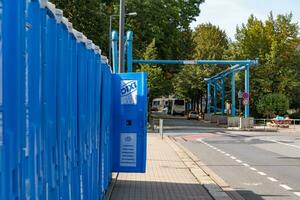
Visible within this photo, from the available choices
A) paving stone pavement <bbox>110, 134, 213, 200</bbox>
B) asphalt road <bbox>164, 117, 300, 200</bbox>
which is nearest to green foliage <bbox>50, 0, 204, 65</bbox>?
asphalt road <bbox>164, 117, 300, 200</bbox>

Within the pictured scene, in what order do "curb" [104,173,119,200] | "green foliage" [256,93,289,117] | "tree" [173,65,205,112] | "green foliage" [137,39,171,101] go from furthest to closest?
"tree" [173,65,205,112], "green foliage" [256,93,289,117], "green foliage" [137,39,171,101], "curb" [104,173,119,200]

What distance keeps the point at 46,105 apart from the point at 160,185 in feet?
28.4

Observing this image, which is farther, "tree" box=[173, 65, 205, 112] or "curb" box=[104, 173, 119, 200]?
"tree" box=[173, 65, 205, 112]

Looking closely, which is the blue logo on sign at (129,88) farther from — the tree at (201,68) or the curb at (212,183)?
the tree at (201,68)

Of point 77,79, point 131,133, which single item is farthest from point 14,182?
point 131,133

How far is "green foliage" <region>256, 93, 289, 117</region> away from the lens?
64.7 meters

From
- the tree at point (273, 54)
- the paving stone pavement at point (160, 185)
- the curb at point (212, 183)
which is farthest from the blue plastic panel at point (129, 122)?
the tree at point (273, 54)

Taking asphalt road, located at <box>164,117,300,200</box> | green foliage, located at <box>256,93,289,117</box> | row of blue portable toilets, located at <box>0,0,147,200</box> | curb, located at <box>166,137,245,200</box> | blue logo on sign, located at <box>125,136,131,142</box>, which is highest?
green foliage, located at <box>256,93,289,117</box>

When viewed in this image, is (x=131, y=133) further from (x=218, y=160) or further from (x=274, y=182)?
(x=218, y=160)

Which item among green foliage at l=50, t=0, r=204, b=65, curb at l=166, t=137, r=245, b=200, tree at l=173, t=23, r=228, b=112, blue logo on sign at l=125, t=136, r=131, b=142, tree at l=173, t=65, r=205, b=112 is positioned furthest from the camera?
tree at l=173, t=65, r=205, b=112

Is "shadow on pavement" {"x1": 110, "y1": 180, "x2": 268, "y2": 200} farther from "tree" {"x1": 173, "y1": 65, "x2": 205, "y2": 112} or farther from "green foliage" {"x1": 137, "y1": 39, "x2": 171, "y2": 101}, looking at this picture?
"tree" {"x1": 173, "y1": 65, "x2": 205, "y2": 112}

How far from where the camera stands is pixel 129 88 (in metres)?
10.9

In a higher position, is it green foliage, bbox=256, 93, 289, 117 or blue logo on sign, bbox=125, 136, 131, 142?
green foliage, bbox=256, 93, 289, 117

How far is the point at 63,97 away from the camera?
452cm
